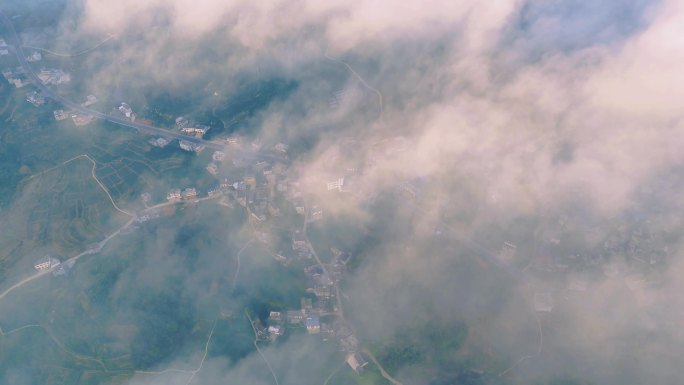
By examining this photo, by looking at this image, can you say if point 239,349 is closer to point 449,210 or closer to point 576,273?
point 449,210

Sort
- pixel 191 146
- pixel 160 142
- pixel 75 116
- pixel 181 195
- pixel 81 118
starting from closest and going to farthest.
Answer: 1. pixel 181 195
2. pixel 191 146
3. pixel 160 142
4. pixel 81 118
5. pixel 75 116

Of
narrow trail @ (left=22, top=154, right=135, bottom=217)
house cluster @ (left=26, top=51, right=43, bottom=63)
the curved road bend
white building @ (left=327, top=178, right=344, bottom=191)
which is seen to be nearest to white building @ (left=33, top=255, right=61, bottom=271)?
narrow trail @ (left=22, top=154, right=135, bottom=217)

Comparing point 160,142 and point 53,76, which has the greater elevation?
point 53,76

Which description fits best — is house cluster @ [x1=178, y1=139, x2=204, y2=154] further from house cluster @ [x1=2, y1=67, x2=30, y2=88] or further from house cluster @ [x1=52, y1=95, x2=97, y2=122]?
house cluster @ [x1=2, y1=67, x2=30, y2=88]

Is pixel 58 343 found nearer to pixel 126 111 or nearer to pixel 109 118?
pixel 109 118

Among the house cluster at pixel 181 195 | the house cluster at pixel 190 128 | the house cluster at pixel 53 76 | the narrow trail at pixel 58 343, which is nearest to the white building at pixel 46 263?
the narrow trail at pixel 58 343

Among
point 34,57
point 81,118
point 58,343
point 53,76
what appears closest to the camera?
point 58,343

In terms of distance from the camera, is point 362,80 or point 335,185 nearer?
point 335,185

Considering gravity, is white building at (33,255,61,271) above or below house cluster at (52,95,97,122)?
below

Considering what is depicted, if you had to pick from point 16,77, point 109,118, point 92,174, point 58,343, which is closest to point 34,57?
point 16,77

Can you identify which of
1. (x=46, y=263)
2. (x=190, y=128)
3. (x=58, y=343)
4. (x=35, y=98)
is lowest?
(x=58, y=343)

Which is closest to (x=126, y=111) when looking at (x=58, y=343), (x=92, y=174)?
(x=92, y=174)
